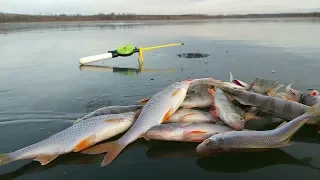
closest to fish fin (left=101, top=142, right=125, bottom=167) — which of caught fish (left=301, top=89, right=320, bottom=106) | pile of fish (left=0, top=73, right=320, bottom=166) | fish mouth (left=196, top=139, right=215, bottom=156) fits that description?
pile of fish (left=0, top=73, right=320, bottom=166)

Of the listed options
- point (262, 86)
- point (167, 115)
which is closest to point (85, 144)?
point (167, 115)

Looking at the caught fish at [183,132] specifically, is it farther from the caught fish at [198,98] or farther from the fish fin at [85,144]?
the caught fish at [198,98]

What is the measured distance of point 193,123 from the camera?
14.1ft

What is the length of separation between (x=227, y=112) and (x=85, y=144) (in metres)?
2.27

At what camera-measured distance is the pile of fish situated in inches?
148

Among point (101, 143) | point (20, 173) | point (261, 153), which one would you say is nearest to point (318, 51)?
point (261, 153)

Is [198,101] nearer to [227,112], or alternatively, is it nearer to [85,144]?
[227,112]

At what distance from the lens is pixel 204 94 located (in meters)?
5.34

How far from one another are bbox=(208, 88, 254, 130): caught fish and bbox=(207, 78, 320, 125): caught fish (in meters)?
0.23

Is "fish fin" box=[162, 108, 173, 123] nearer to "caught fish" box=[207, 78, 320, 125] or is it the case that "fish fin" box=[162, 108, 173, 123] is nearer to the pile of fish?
the pile of fish

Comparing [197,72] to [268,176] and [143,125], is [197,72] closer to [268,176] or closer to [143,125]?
[143,125]

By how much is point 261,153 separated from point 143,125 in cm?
175

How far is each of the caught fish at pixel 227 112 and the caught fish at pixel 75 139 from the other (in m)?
1.44

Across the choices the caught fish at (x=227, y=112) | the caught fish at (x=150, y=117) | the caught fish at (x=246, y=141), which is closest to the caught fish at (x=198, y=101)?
the caught fish at (x=227, y=112)
